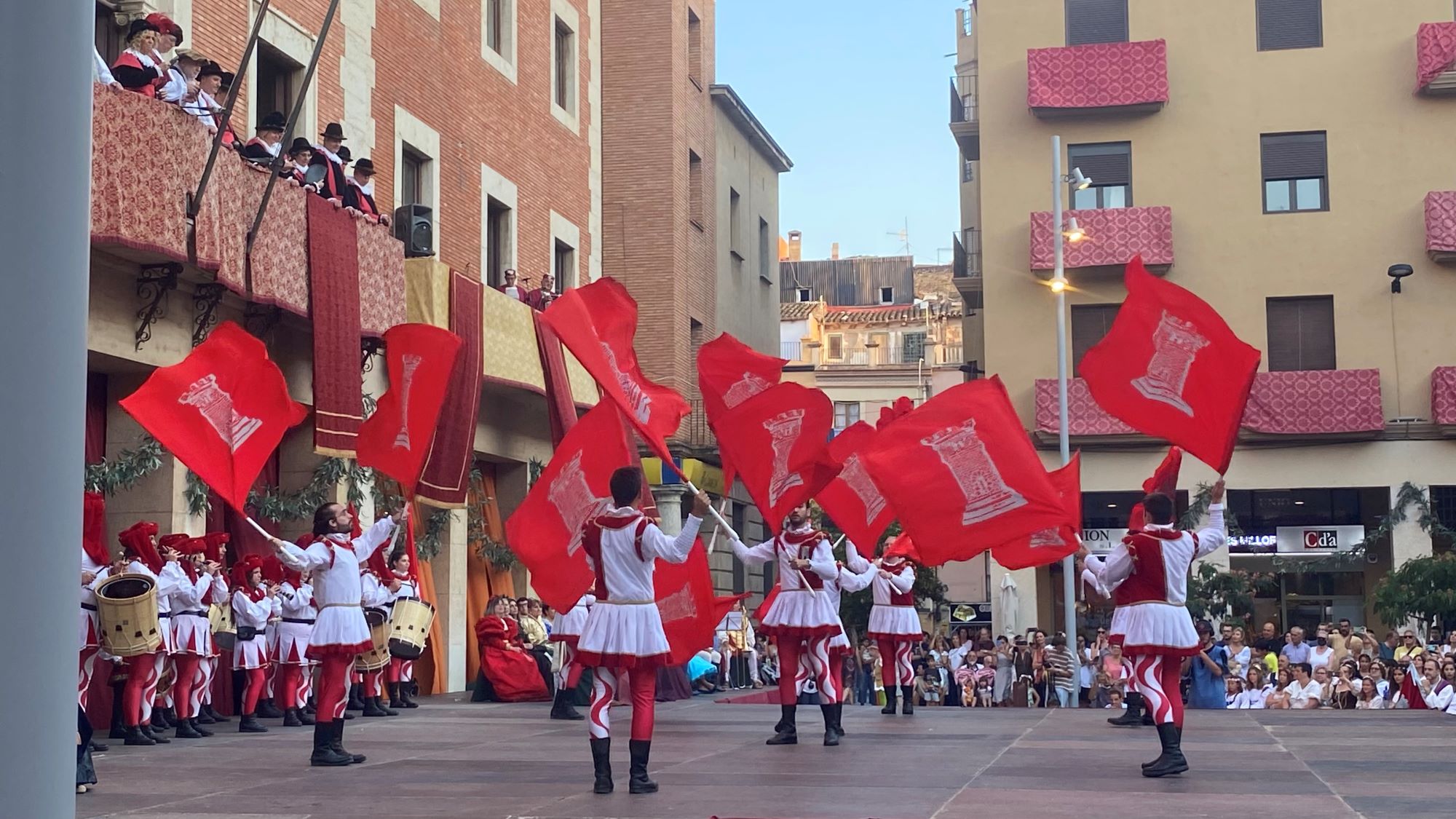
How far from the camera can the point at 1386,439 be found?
35.8m

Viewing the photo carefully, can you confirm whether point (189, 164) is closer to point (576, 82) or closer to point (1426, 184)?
point (576, 82)

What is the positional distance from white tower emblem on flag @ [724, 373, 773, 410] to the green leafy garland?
665 centimetres

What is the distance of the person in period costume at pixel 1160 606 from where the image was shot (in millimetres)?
11875

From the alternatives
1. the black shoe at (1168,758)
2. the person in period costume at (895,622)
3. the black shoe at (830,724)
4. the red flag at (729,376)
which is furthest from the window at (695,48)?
the black shoe at (1168,758)

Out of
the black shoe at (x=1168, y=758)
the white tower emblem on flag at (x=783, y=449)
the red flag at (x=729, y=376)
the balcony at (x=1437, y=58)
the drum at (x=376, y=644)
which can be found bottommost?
the black shoe at (x=1168, y=758)

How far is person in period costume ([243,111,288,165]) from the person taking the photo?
18.9m

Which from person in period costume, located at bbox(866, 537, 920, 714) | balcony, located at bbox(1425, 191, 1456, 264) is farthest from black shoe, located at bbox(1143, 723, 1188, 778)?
balcony, located at bbox(1425, 191, 1456, 264)

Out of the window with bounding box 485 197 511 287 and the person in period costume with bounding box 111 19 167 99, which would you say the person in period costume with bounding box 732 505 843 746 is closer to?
the person in period costume with bounding box 111 19 167 99

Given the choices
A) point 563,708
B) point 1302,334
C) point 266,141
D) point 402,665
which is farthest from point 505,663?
point 1302,334

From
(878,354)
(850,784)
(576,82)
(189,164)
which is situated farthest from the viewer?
(878,354)

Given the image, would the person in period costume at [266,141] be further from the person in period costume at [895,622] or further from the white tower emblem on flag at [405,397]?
the person in period costume at [895,622]

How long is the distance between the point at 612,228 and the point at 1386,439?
55.0 feet

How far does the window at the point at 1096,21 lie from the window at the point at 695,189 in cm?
863

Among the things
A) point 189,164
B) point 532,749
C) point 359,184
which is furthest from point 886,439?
point 359,184
